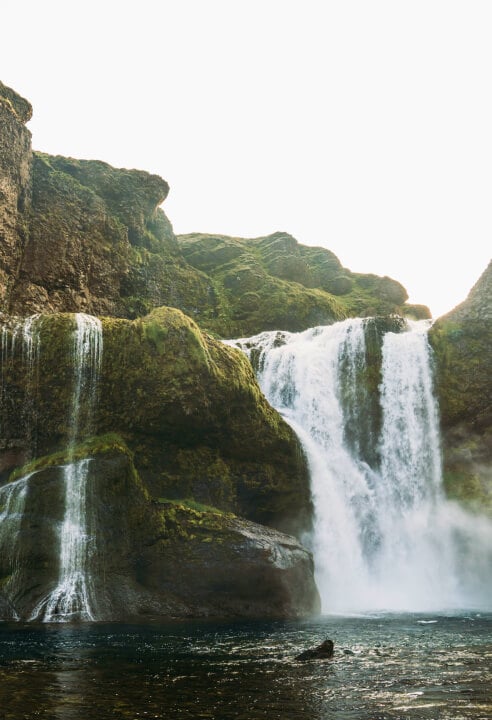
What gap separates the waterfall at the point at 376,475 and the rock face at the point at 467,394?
0.68 metres

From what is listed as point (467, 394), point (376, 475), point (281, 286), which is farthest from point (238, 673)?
point (281, 286)

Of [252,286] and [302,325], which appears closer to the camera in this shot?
[302,325]

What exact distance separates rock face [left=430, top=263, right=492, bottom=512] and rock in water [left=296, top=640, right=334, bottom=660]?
18957 mm

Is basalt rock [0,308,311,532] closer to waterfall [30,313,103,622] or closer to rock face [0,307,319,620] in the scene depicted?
rock face [0,307,319,620]

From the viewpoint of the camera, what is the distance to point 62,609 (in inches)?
669

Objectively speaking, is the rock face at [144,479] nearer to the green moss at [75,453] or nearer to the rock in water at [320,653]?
the green moss at [75,453]

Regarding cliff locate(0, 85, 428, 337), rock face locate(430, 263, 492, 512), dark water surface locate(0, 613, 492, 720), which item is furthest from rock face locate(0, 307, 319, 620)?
cliff locate(0, 85, 428, 337)

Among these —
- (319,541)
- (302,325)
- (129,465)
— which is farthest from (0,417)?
(302,325)

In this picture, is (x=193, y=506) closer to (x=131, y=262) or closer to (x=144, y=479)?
(x=144, y=479)

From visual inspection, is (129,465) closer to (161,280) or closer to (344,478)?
(344,478)

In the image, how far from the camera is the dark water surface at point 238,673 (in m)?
7.23

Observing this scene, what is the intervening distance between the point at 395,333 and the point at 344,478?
9.68 metres

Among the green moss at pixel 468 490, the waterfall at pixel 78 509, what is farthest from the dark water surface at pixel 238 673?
the green moss at pixel 468 490

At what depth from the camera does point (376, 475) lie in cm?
2836
